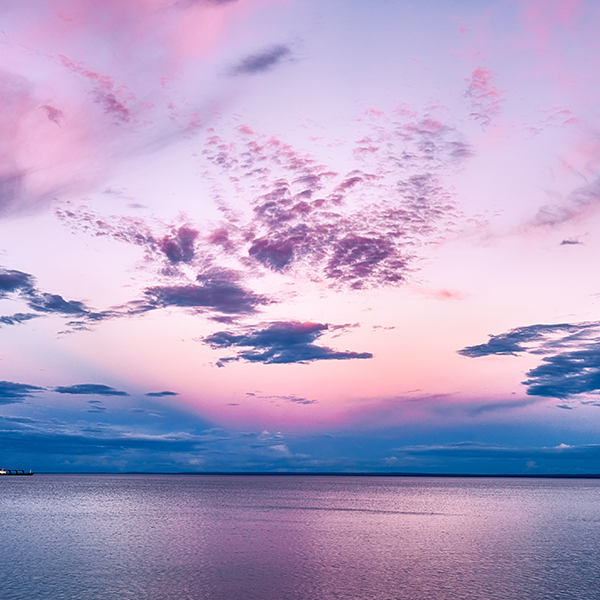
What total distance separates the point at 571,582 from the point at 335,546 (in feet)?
89.1

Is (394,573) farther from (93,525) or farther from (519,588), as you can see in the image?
(93,525)

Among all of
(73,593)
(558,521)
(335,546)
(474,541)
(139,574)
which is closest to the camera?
(73,593)

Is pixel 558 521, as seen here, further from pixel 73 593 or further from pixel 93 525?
pixel 73 593

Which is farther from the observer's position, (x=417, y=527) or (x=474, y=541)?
(x=417, y=527)

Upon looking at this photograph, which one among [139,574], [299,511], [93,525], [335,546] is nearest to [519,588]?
[335,546]

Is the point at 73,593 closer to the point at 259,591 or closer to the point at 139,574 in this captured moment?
the point at 139,574

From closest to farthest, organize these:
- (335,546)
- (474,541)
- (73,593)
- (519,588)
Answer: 1. (73,593)
2. (519,588)
3. (335,546)
4. (474,541)

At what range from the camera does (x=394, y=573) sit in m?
50.1

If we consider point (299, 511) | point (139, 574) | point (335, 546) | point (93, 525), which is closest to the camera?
point (139, 574)

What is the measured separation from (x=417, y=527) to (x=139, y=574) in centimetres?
5238

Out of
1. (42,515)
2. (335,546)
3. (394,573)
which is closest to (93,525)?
(42,515)

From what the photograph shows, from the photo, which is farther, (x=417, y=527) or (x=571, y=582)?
(x=417, y=527)

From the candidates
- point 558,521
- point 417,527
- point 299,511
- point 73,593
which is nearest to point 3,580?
point 73,593

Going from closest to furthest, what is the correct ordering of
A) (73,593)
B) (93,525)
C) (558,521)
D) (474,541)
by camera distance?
1. (73,593)
2. (474,541)
3. (93,525)
4. (558,521)
